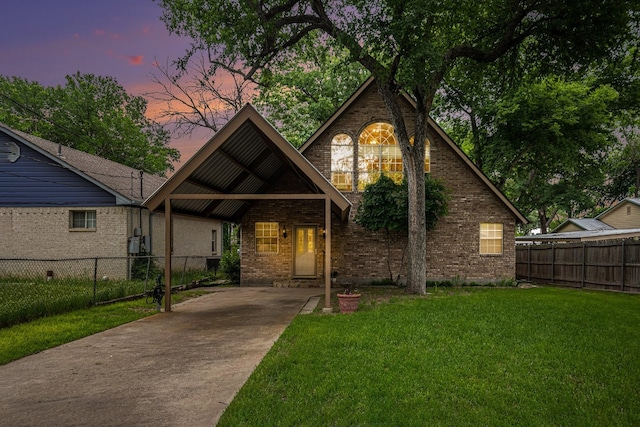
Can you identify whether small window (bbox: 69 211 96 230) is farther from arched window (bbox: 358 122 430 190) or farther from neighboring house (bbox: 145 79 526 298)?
arched window (bbox: 358 122 430 190)

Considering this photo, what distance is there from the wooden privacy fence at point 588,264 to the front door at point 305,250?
433 inches

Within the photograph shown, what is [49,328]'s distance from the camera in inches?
314

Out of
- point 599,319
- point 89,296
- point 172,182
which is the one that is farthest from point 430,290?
point 89,296

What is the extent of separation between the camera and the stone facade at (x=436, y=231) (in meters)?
16.1

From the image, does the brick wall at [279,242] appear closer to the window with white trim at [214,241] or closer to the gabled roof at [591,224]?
the window with white trim at [214,241]

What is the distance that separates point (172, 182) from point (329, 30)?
750 cm

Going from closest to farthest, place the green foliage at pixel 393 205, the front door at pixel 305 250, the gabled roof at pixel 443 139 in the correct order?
the green foliage at pixel 393 205, the gabled roof at pixel 443 139, the front door at pixel 305 250

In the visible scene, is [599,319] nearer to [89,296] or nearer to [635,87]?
[89,296]

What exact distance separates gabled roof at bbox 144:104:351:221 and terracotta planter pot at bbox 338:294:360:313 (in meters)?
2.07

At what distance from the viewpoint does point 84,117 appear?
34.2m

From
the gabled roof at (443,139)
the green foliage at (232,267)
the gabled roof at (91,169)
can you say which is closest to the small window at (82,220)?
the gabled roof at (91,169)

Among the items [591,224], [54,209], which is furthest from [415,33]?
[591,224]

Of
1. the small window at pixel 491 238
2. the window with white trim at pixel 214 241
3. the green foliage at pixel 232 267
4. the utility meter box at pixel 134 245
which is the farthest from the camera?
the window with white trim at pixel 214 241

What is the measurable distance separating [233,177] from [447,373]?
907cm
